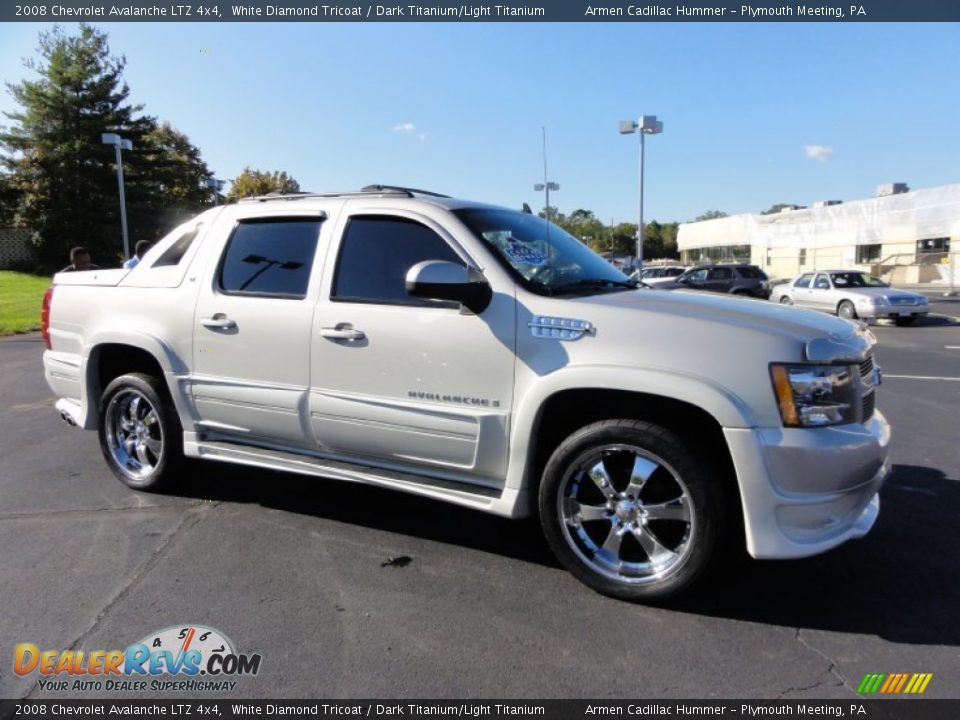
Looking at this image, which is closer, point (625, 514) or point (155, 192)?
point (625, 514)

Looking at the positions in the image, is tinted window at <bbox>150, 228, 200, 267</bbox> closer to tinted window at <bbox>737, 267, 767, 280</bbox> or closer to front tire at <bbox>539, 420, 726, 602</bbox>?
front tire at <bbox>539, 420, 726, 602</bbox>

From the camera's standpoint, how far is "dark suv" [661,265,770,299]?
22.8 meters

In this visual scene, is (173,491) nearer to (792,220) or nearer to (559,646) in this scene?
(559,646)

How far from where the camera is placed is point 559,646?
2697 millimetres

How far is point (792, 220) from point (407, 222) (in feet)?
171

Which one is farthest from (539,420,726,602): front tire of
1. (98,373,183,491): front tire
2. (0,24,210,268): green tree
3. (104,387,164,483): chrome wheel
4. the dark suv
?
(0,24,210,268): green tree

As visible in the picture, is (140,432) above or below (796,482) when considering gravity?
below

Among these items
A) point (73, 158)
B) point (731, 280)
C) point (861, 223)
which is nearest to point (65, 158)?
point (73, 158)

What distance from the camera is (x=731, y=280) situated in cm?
2300

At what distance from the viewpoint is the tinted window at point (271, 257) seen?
381cm

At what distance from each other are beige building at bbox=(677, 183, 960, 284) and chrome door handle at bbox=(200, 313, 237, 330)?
32789 mm

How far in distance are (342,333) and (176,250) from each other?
170cm

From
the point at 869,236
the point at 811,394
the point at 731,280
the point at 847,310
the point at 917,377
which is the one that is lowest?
the point at 917,377

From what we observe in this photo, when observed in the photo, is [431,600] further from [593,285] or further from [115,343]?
[115,343]
